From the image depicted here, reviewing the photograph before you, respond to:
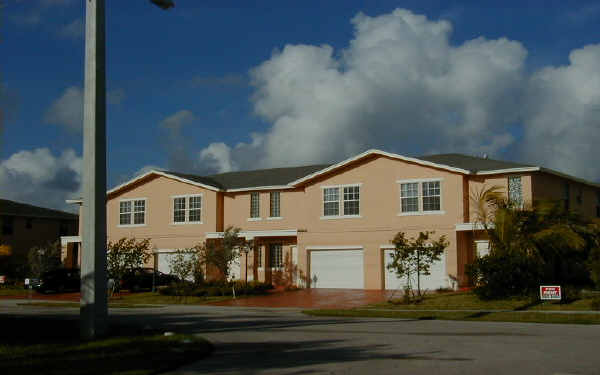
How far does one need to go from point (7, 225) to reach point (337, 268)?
27343 mm

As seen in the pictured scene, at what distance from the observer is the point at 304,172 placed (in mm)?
40969

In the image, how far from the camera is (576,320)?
19766 mm

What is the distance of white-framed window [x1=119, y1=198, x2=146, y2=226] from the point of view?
4269cm

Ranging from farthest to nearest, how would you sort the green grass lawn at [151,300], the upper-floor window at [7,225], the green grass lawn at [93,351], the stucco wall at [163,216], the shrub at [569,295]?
1. the upper-floor window at [7,225]
2. the stucco wall at [163,216]
3. the green grass lawn at [151,300]
4. the shrub at [569,295]
5. the green grass lawn at [93,351]

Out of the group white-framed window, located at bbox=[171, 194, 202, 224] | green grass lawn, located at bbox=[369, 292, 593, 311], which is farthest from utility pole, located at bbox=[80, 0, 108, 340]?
white-framed window, located at bbox=[171, 194, 202, 224]

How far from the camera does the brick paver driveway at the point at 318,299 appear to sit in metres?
28.5

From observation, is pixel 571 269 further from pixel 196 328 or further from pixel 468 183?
pixel 196 328

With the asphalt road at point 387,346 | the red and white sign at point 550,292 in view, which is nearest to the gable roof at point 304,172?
the red and white sign at point 550,292

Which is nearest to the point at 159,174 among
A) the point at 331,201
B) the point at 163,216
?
the point at 163,216

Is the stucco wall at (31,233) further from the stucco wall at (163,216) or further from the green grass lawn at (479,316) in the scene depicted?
the green grass lawn at (479,316)

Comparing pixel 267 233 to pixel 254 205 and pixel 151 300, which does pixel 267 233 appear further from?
pixel 151 300

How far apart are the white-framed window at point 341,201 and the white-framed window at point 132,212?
12302mm

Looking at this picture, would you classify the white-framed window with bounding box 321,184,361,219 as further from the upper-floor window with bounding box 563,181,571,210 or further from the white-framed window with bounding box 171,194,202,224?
the upper-floor window with bounding box 563,181,571,210

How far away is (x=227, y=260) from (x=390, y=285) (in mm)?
7987
